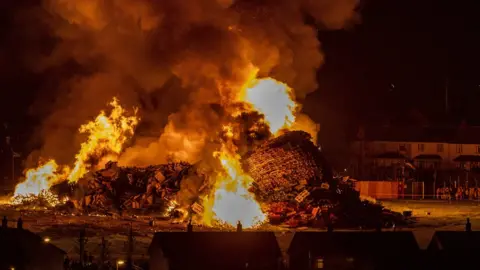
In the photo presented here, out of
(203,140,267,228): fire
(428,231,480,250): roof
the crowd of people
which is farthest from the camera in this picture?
the crowd of people

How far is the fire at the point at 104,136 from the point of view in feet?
158

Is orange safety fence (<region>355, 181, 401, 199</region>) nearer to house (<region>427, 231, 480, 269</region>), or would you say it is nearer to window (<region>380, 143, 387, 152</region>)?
window (<region>380, 143, 387, 152</region>)

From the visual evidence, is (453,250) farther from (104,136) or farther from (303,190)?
(104,136)

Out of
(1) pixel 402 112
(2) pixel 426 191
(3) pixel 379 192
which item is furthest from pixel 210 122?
(1) pixel 402 112

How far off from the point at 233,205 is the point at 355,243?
37.0 ft

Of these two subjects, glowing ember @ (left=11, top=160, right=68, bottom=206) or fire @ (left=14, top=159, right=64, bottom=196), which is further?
fire @ (left=14, top=159, right=64, bottom=196)

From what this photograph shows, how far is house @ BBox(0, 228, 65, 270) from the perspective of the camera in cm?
2680

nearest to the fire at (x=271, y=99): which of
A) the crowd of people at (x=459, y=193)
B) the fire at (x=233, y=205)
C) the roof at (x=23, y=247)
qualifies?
the fire at (x=233, y=205)

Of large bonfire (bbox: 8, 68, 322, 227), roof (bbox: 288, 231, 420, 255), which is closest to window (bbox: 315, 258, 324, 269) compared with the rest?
roof (bbox: 288, 231, 420, 255)

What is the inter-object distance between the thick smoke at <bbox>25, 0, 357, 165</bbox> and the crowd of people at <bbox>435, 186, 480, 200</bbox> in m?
12.2

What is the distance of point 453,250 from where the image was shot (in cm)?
2806

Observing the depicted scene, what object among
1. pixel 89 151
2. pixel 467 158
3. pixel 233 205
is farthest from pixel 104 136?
pixel 467 158

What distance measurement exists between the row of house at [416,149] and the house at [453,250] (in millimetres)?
41701

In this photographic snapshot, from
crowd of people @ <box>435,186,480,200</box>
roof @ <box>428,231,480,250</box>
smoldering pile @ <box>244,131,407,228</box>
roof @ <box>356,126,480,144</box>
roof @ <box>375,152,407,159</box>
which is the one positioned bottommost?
roof @ <box>428,231,480,250</box>
